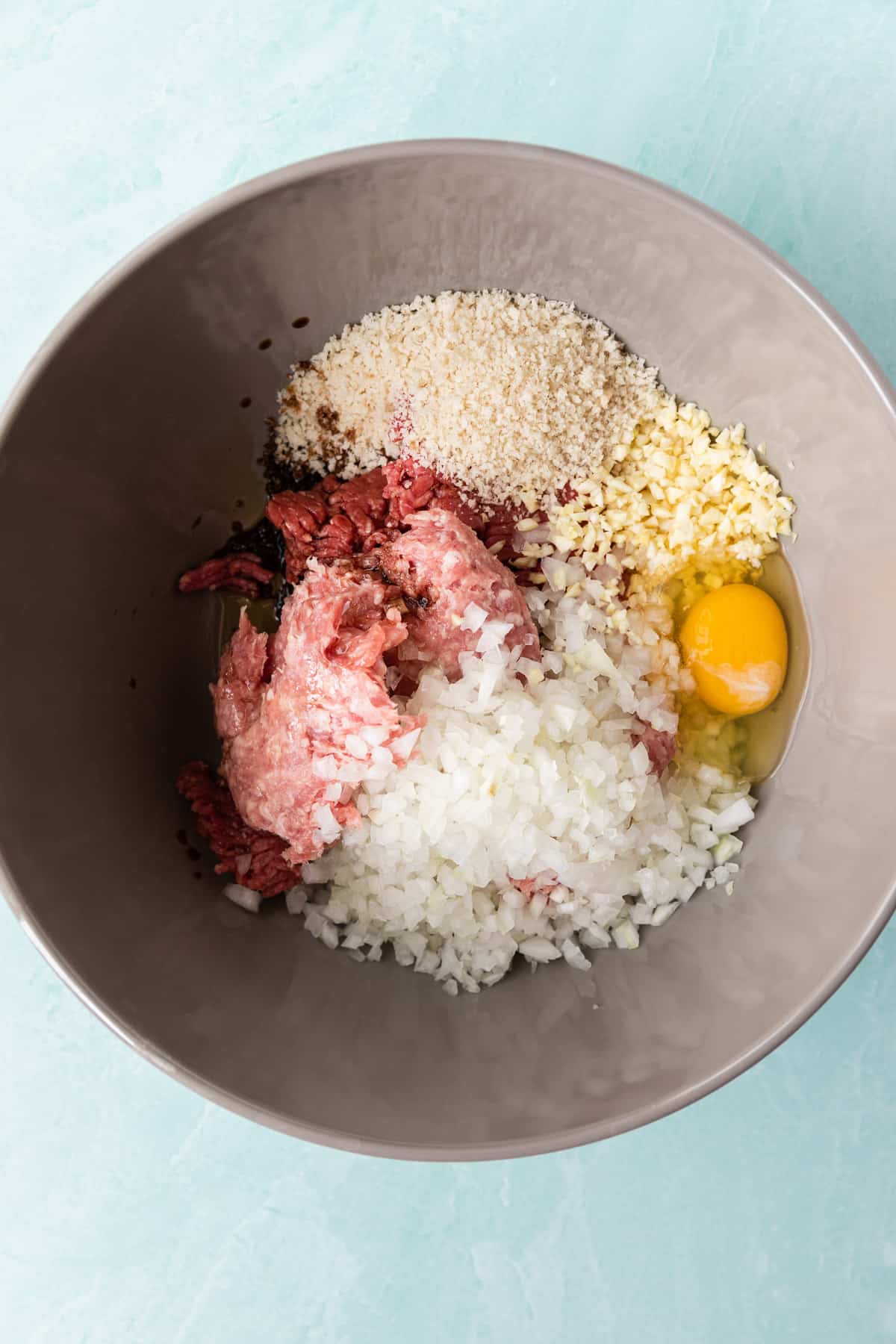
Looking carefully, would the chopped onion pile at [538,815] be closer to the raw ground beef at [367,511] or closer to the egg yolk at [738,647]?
the egg yolk at [738,647]

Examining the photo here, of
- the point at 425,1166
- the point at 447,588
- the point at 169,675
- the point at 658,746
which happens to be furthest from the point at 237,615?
the point at 425,1166

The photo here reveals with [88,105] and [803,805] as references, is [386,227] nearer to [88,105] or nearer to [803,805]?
[88,105]

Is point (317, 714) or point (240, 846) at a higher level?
point (317, 714)

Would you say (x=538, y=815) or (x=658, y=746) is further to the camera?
(x=658, y=746)

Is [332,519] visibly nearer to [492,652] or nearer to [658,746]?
[492,652]

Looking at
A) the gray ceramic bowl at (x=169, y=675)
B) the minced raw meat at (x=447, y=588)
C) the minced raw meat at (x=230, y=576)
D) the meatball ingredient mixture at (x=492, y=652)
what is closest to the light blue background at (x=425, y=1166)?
the gray ceramic bowl at (x=169, y=675)

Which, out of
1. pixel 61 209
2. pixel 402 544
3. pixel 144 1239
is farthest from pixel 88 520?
pixel 144 1239
